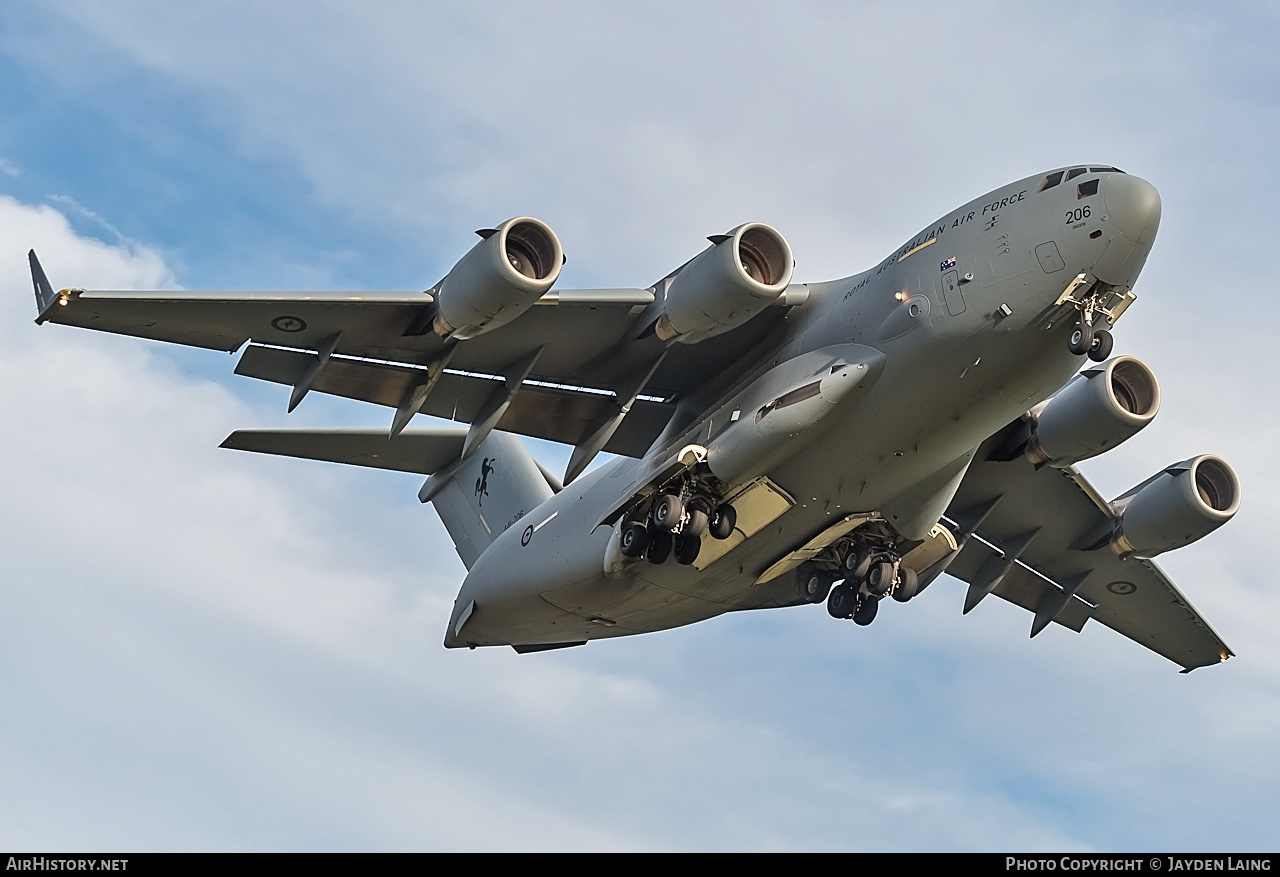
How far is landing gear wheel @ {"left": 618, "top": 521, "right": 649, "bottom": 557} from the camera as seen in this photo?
11.9 metres

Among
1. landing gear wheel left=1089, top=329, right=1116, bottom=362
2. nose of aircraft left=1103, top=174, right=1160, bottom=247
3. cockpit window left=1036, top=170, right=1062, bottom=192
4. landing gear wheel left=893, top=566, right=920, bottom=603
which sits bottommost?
landing gear wheel left=1089, top=329, right=1116, bottom=362

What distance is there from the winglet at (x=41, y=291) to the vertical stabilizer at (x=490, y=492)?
5.09 m

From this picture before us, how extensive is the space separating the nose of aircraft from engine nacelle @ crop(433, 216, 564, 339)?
3750 mm

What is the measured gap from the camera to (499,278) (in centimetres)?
1021

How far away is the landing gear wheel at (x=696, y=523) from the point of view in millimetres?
11641

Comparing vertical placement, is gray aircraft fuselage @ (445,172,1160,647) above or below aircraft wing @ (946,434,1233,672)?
below

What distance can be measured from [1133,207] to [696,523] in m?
3.97

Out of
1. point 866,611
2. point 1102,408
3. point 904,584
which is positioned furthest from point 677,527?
point 1102,408

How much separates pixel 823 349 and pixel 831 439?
2.27 feet

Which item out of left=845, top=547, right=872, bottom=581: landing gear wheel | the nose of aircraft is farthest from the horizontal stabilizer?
the nose of aircraft

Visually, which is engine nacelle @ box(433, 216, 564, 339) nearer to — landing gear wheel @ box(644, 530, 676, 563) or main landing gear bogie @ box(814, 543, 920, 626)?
landing gear wheel @ box(644, 530, 676, 563)

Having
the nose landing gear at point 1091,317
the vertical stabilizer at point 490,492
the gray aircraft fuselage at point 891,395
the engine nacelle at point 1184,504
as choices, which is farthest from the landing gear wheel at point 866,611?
the nose landing gear at point 1091,317

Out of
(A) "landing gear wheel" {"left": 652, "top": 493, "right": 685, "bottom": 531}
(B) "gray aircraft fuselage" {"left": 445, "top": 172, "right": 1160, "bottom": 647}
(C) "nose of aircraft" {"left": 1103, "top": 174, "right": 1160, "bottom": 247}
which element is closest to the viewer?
(C) "nose of aircraft" {"left": 1103, "top": 174, "right": 1160, "bottom": 247}

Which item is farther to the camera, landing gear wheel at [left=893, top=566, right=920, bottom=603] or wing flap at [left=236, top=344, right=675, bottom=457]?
landing gear wheel at [left=893, top=566, right=920, bottom=603]
